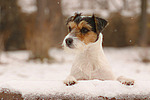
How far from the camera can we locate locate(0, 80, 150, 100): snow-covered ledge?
8.45ft

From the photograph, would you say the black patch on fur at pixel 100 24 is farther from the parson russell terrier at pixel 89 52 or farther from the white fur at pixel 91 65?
the white fur at pixel 91 65

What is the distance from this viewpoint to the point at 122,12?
1520cm

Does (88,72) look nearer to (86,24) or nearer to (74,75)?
(74,75)

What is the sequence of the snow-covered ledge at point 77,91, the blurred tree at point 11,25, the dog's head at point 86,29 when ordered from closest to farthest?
the snow-covered ledge at point 77,91, the dog's head at point 86,29, the blurred tree at point 11,25

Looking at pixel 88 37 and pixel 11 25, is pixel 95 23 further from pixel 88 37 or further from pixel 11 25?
pixel 11 25

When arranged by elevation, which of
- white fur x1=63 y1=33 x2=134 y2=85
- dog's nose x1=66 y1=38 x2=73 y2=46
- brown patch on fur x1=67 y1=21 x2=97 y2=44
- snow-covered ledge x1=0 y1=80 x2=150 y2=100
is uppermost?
brown patch on fur x1=67 y1=21 x2=97 y2=44

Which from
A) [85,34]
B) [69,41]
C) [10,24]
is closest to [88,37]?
[85,34]

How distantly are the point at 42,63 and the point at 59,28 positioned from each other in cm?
562

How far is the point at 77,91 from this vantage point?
2.57 meters

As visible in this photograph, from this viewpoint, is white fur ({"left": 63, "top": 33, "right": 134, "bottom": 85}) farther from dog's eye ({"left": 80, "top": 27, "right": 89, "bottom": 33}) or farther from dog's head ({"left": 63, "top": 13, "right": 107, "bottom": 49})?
dog's eye ({"left": 80, "top": 27, "right": 89, "bottom": 33})

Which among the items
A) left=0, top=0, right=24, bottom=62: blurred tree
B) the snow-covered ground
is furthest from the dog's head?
left=0, top=0, right=24, bottom=62: blurred tree

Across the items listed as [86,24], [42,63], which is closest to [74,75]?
[86,24]

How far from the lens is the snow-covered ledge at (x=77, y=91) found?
2.57 meters

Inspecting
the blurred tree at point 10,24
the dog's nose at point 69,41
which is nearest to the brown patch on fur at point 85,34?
the dog's nose at point 69,41
